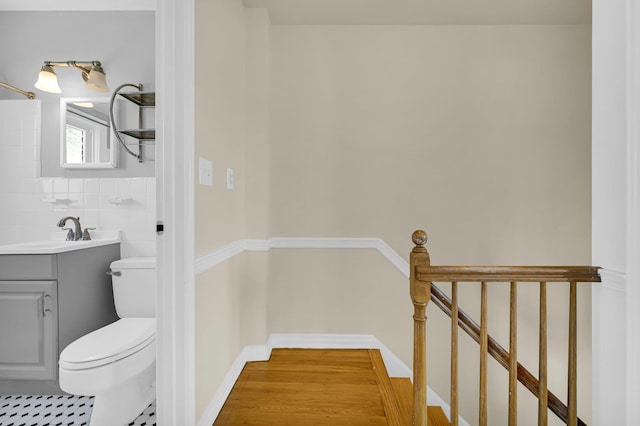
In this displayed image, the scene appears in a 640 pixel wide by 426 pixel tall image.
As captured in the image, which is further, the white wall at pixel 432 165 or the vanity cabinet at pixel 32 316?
the white wall at pixel 432 165

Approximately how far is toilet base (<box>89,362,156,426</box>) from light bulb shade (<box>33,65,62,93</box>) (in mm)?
1982

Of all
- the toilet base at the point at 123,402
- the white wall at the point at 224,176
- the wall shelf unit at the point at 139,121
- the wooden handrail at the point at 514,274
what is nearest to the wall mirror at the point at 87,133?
the wall shelf unit at the point at 139,121

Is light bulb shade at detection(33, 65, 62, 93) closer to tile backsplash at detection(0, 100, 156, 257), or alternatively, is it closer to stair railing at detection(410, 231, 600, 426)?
tile backsplash at detection(0, 100, 156, 257)

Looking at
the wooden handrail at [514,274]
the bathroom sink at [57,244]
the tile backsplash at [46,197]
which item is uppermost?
the tile backsplash at [46,197]

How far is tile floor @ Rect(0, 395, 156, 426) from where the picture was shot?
1677 mm

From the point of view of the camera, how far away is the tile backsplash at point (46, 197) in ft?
7.35

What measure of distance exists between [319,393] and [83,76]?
8.63ft

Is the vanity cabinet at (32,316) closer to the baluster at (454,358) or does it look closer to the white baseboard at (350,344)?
the white baseboard at (350,344)

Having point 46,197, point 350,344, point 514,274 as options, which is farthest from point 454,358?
point 46,197

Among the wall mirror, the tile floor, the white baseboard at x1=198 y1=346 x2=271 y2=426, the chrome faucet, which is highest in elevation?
the wall mirror

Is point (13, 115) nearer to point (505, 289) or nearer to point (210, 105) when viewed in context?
point (210, 105)

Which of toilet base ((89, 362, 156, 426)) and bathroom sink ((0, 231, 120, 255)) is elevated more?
bathroom sink ((0, 231, 120, 255))

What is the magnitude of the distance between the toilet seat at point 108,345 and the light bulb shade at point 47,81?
1.68 m
